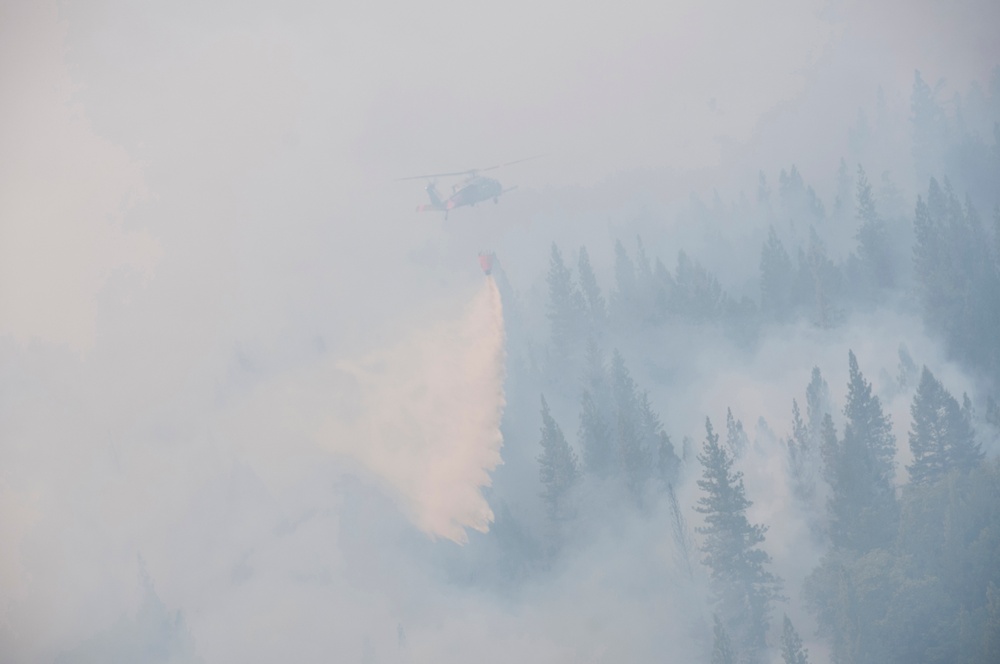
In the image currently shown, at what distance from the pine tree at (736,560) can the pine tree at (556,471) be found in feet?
65.8

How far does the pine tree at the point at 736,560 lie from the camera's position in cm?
8669

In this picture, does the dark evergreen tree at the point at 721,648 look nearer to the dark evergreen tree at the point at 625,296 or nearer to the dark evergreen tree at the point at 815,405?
the dark evergreen tree at the point at 815,405

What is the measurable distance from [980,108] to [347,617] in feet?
464

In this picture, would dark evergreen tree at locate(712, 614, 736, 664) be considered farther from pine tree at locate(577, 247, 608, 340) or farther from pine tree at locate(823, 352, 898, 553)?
pine tree at locate(577, 247, 608, 340)

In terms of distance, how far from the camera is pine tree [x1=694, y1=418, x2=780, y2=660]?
284ft

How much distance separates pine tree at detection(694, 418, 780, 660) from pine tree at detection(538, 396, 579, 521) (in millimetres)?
20063

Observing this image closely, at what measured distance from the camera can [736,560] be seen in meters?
87.2

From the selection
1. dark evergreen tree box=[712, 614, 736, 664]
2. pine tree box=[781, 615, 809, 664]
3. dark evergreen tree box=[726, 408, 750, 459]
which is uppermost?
dark evergreen tree box=[726, 408, 750, 459]

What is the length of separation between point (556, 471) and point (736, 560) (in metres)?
23.5

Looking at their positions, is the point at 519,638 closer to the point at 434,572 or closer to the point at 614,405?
the point at 434,572

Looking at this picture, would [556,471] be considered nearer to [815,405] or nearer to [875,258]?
[815,405]

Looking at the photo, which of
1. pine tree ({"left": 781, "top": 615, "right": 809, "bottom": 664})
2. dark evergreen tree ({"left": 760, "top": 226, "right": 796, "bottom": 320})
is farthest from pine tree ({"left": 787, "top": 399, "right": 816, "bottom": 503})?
dark evergreen tree ({"left": 760, "top": 226, "right": 796, "bottom": 320})

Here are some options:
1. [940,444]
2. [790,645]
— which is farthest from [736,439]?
[790,645]

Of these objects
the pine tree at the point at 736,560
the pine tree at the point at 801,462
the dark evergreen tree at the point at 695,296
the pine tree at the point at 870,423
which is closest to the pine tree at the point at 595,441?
the pine tree at the point at 801,462
